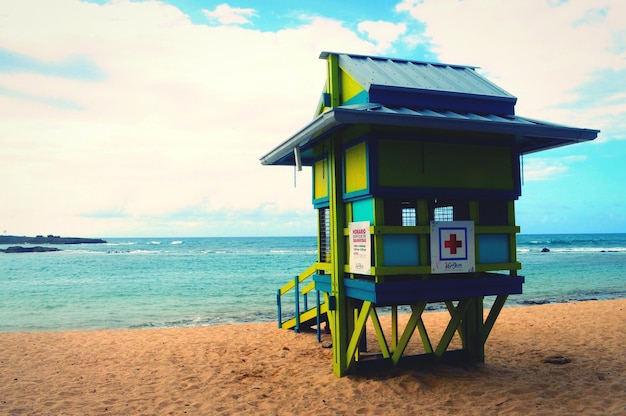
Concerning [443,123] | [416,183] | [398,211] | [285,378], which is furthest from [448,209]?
[285,378]

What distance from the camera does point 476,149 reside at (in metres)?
8.17

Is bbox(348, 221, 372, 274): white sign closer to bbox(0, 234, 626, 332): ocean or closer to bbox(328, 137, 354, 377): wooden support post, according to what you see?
bbox(328, 137, 354, 377): wooden support post

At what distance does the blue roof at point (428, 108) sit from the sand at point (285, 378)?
3952mm

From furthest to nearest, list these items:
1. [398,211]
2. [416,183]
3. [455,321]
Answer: [398,211], [455,321], [416,183]

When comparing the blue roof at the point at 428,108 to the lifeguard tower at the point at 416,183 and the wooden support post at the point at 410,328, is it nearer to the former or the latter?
the lifeguard tower at the point at 416,183

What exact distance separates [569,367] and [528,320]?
Answer: 18.9 ft

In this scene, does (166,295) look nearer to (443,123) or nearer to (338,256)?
(338,256)

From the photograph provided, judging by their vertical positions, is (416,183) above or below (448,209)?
above

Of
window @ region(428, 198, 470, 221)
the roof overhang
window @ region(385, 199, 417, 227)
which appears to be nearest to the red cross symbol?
window @ region(428, 198, 470, 221)

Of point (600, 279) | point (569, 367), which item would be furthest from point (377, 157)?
point (600, 279)

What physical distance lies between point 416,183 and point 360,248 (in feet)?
4.28

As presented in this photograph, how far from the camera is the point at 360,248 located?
307 inches

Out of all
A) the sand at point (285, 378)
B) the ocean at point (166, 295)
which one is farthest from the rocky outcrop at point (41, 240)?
the sand at point (285, 378)

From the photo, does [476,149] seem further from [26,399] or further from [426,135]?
[26,399]
